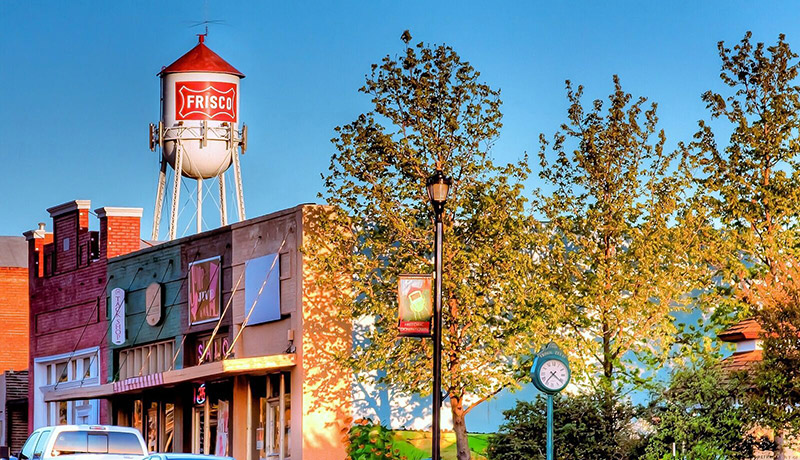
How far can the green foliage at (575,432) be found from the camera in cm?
3222

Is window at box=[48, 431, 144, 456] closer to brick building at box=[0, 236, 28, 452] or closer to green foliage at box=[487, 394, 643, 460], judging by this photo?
green foliage at box=[487, 394, 643, 460]

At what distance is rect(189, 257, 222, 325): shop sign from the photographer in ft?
139

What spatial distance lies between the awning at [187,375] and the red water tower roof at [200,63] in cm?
1358

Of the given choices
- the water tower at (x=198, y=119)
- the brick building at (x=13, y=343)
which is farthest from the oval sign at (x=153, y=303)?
the brick building at (x=13, y=343)

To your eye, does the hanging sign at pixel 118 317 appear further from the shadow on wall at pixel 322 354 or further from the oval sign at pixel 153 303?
the shadow on wall at pixel 322 354

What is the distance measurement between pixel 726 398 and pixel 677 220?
6.11 metres

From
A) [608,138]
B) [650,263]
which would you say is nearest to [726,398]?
[650,263]

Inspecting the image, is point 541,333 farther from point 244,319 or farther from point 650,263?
point 244,319

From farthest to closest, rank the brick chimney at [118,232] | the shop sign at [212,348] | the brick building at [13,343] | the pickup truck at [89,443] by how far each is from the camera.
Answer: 1. the brick building at [13,343]
2. the brick chimney at [118,232]
3. the shop sign at [212,348]
4. the pickup truck at [89,443]

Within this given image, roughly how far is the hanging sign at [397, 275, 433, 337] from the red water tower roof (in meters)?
27.6

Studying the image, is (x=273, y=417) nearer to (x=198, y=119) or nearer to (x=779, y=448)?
(x=779, y=448)

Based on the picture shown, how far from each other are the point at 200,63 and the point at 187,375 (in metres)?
17.7

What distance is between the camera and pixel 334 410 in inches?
1511

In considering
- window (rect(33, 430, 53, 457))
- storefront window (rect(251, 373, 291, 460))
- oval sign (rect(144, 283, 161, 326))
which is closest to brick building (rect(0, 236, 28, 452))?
oval sign (rect(144, 283, 161, 326))
